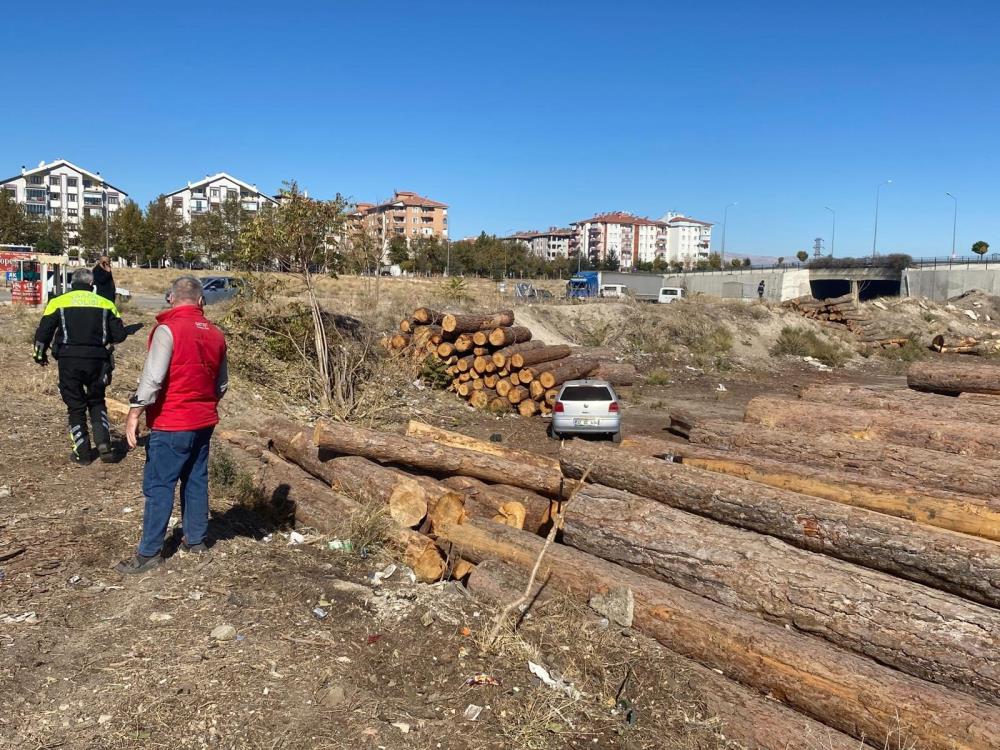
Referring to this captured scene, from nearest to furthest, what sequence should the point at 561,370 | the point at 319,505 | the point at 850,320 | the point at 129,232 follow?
1. the point at 319,505
2. the point at 561,370
3. the point at 850,320
4. the point at 129,232

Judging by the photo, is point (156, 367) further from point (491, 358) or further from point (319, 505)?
point (491, 358)

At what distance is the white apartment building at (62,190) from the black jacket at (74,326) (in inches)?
3973

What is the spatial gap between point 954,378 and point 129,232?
56.7 m

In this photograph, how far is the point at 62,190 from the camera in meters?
99.1

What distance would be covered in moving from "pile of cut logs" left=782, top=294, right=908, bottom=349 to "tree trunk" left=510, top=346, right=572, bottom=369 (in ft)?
65.7

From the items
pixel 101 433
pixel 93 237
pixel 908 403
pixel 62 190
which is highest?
pixel 62 190

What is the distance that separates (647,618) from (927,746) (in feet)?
5.21

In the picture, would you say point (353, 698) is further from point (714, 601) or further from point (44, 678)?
point (714, 601)

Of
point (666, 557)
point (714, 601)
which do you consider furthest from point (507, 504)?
point (714, 601)

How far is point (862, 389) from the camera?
10750mm

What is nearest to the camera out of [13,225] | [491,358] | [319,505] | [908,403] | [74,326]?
[319,505]

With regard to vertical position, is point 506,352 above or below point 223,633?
above

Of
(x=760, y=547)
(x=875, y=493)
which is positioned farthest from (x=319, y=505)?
(x=875, y=493)

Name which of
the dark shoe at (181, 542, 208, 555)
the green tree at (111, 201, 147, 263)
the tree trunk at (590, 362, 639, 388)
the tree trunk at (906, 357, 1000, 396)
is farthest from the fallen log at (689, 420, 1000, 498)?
the green tree at (111, 201, 147, 263)
